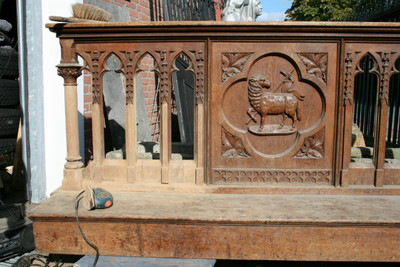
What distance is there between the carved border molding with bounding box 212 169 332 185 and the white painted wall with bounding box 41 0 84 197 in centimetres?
196

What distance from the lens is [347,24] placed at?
2.81 metres

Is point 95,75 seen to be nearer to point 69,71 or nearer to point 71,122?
point 69,71

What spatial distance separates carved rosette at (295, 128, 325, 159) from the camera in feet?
9.89

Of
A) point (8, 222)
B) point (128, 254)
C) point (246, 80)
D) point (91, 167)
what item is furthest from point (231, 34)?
point (8, 222)

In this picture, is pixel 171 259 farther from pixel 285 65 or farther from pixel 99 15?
pixel 99 15

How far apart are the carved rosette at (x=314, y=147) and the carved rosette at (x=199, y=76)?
88cm

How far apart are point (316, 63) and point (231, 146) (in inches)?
35.9

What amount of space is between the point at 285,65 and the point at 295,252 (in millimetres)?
1382

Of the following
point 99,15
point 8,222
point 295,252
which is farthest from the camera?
point 8,222

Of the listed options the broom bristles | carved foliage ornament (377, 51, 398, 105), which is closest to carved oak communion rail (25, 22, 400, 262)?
carved foliage ornament (377, 51, 398, 105)

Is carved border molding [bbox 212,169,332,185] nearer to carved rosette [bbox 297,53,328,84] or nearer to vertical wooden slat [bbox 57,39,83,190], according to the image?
carved rosette [bbox 297,53,328,84]

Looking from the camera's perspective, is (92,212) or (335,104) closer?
(92,212)

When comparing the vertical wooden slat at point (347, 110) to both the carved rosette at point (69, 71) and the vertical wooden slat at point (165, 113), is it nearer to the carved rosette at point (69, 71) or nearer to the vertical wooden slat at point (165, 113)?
the vertical wooden slat at point (165, 113)

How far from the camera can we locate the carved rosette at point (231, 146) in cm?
302
